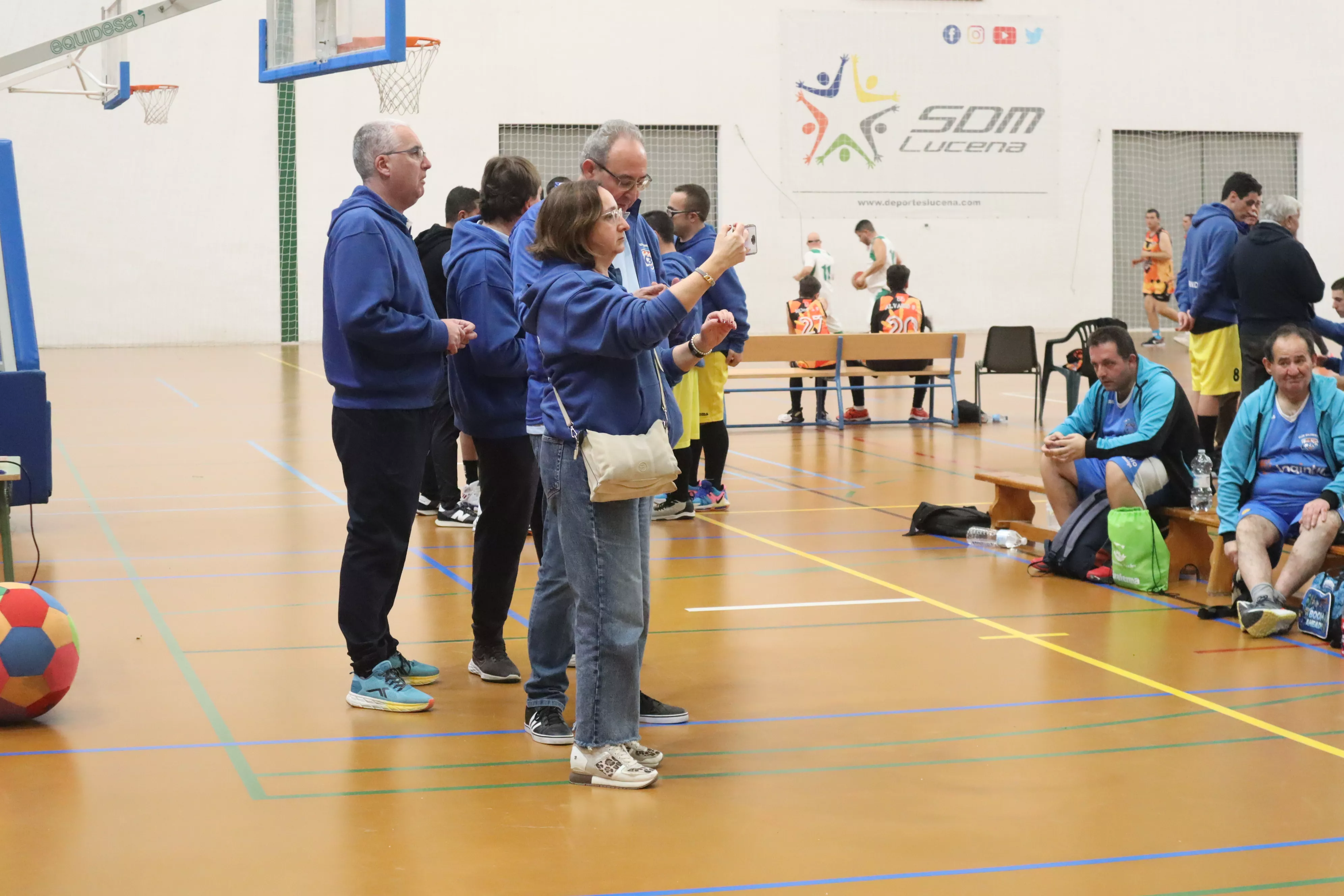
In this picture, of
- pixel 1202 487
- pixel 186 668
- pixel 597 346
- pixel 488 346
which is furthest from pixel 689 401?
pixel 597 346

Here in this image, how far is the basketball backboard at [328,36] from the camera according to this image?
6.81 m

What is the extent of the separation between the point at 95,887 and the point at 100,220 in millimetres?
20180

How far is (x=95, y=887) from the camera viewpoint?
123 inches

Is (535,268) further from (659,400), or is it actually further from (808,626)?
(808,626)

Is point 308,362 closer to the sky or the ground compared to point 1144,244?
closer to the ground

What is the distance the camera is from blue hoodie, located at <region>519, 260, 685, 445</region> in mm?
3553

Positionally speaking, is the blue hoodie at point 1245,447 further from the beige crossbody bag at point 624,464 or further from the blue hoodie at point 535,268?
the beige crossbody bag at point 624,464

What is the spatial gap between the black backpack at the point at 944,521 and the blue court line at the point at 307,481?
351cm

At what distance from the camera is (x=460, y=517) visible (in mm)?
7902

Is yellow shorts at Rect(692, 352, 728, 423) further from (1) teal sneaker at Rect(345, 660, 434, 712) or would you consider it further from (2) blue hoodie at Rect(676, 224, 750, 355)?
(1) teal sneaker at Rect(345, 660, 434, 712)

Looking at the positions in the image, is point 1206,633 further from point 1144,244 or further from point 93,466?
point 1144,244

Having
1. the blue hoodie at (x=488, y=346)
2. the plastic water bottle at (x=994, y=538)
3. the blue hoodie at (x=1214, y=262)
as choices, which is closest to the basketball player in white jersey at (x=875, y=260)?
the blue hoodie at (x=1214, y=262)

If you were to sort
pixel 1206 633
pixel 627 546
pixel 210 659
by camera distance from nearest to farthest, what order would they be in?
pixel 627 546 < pixel 210 659 < pixel 1206 633

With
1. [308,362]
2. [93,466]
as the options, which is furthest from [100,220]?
[93,466]
